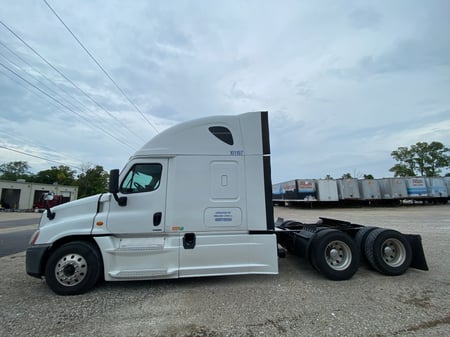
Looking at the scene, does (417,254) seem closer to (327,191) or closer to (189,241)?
(189,241)

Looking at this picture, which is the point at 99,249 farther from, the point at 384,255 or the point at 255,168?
the point at 384,255

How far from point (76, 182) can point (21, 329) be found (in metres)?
60.9

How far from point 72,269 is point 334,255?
15.5 ft

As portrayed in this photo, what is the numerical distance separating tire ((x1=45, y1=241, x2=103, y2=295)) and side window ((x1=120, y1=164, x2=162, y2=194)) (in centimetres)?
119

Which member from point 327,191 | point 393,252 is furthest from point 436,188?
point 393,252

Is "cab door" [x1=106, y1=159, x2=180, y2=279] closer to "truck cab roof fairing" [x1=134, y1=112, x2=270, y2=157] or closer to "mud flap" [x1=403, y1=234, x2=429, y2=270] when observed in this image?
"truck cab roof fairing" [x1=134, y1=112, x2=270, y2=157]

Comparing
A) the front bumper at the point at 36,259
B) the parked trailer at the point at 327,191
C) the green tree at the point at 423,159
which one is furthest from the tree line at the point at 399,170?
the front bumper at the point at 36,259

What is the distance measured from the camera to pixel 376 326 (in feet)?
8.73

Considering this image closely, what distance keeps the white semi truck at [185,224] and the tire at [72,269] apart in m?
0.01

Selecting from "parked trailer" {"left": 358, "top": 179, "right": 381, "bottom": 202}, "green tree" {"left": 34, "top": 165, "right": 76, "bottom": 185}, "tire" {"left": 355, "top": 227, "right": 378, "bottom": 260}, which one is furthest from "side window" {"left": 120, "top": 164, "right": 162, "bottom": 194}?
"green tree" {"left": 34, "top": 165, "right": 76, "bottom": 185}

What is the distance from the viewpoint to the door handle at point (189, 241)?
12.6 ft

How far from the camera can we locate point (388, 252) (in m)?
4.55

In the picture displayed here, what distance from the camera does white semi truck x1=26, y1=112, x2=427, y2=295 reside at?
12.1ft

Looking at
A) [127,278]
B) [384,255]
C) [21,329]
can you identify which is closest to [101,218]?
[127,278]
